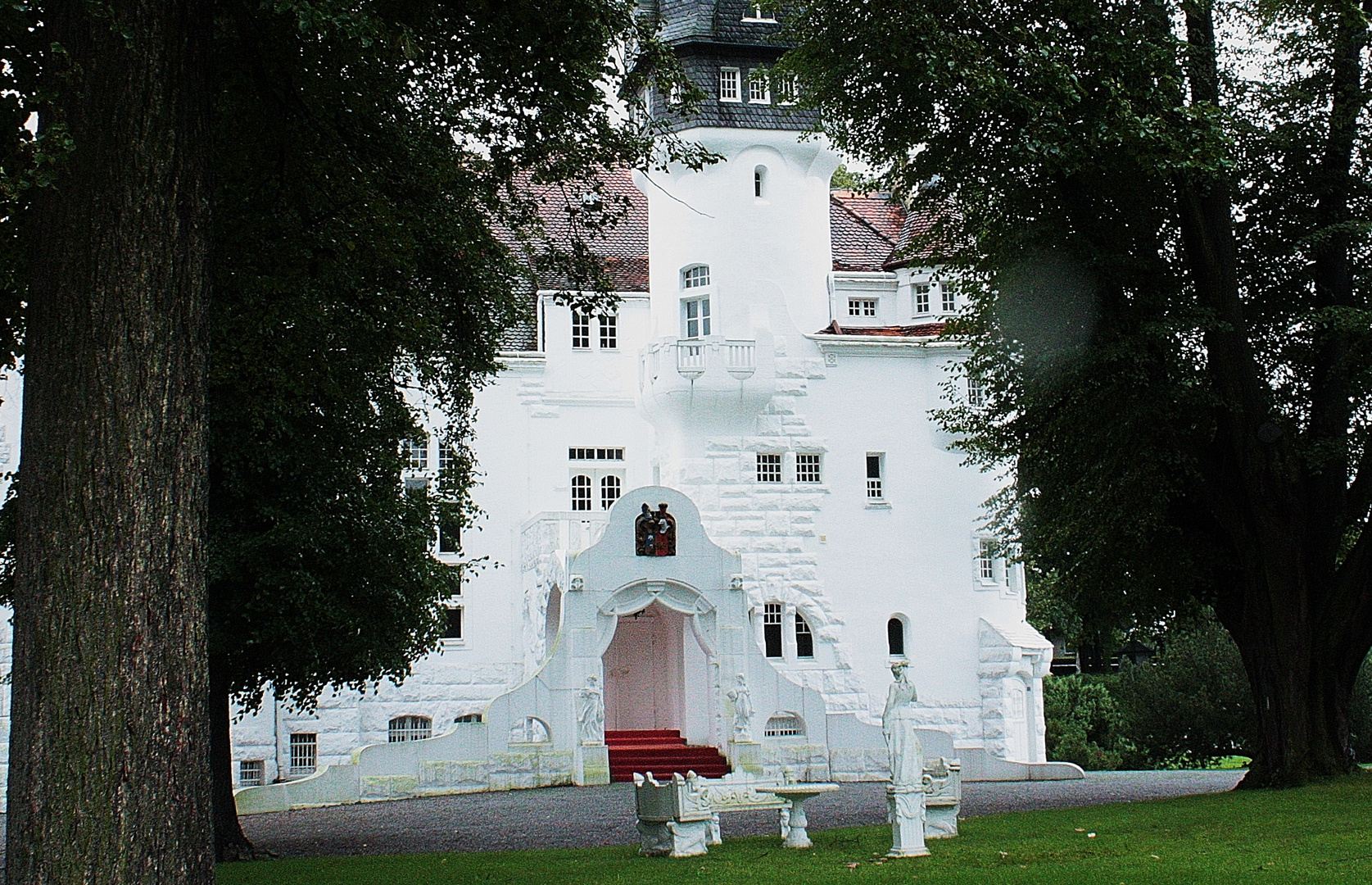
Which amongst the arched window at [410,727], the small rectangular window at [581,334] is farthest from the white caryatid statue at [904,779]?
the small rectangular window at [581,334]

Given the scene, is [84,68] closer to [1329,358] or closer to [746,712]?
[1329,358]

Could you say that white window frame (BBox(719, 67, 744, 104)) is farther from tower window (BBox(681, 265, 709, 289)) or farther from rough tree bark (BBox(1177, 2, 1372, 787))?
rough tree bark (BBox(1177, 2, 1372, 787))

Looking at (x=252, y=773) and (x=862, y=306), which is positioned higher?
(x=862, y=306)

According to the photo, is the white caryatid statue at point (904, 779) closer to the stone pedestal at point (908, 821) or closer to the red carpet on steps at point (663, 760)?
the stone pedestal at point (908, 821)

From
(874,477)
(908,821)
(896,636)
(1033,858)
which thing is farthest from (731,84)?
(1033,858)

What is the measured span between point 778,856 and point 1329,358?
10.5m

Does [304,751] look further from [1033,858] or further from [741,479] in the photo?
[1033,858]

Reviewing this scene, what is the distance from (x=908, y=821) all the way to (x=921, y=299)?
23.3 metres

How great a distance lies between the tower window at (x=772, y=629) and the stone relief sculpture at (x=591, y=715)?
19.4 feet

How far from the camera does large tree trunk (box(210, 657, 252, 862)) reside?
16688mm

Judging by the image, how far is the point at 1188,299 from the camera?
19.3 meters

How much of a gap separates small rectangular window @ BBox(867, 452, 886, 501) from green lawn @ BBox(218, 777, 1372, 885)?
52.0 feet

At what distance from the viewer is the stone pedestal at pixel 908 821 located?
13578mm

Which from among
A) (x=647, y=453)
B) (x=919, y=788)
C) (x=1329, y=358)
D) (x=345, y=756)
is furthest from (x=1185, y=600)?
(x=345, y=756)
